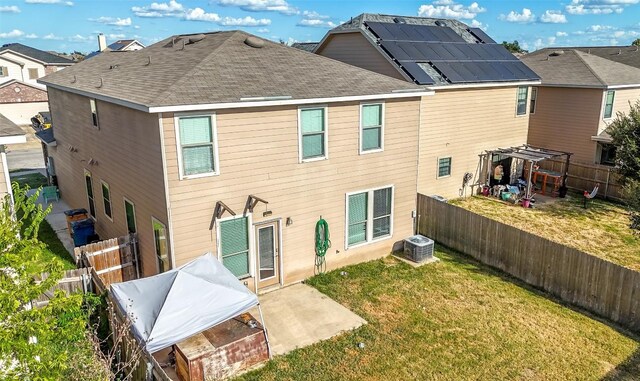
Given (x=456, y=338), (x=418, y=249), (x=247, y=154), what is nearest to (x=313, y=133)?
(x=247, y=154)

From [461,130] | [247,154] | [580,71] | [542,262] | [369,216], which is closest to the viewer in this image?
[247,154]

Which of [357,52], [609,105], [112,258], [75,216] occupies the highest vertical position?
[357,52]

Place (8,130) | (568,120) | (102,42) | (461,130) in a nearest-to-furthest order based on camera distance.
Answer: (8,130)
(461,130)
(568,120)
(102,42)

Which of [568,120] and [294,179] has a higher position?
[568,120]

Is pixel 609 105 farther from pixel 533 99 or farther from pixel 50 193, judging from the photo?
pixel 50 193

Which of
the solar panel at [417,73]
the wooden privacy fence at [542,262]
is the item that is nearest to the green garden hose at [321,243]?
the wooden privacy fence at [542,262]

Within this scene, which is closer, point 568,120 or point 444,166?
point 444,166
